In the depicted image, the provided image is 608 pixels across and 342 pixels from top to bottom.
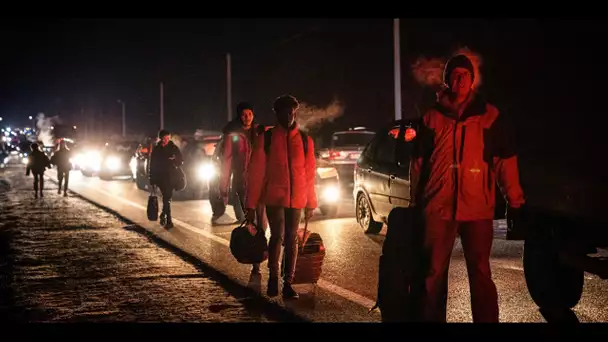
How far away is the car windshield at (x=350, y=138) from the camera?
2452cm

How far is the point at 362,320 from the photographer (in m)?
6.56

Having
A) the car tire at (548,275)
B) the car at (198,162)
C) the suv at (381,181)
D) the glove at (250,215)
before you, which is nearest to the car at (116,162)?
the car at (198,162)

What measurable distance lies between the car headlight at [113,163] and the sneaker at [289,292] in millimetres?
24152

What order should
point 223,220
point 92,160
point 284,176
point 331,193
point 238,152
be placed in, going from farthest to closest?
point 92,160
point 331,193
point 223,220
point 238,152
point 284,176

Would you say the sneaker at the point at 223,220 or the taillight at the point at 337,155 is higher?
the taillight at the point at 337,155

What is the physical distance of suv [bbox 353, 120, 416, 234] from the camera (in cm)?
1053

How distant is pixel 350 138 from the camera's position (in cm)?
2466

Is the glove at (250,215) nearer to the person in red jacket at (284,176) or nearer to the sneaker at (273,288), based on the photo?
the person in red jacket at (284,176)

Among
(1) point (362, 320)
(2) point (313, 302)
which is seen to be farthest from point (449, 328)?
(2) point (313, 302)

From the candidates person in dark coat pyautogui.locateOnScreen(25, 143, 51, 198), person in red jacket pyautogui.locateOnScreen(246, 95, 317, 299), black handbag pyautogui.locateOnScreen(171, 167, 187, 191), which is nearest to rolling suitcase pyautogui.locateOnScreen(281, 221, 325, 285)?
person in red jacket pyautogui.locateOnScreen(246, 95, 317, 299)

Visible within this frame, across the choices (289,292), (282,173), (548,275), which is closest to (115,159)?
(289,292)

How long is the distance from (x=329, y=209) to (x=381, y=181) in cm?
442

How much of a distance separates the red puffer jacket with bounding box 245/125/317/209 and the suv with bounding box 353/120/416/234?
10.1ft

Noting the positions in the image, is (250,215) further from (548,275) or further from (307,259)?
(548,275)
